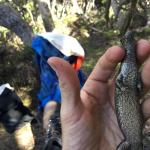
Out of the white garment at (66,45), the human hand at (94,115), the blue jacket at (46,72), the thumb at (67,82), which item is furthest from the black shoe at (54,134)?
the thumb at (67,82)

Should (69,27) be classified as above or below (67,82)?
below

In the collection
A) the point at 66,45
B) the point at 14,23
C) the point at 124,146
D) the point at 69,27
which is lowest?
the point at 69,27

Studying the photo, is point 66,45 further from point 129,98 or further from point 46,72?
point 129,98

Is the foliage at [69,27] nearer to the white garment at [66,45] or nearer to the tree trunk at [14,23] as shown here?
the tree trunk at [14,23]

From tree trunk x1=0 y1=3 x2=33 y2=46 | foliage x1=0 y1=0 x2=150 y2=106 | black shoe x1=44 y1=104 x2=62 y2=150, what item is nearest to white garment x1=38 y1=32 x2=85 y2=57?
foliage x1=0 y1=0 x2=150 y2=106

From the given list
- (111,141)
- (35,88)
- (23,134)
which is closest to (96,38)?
(35,88)

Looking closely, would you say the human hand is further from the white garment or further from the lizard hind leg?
the white garment

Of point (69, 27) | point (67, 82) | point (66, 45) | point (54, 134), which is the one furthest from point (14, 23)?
point (67, 82)
